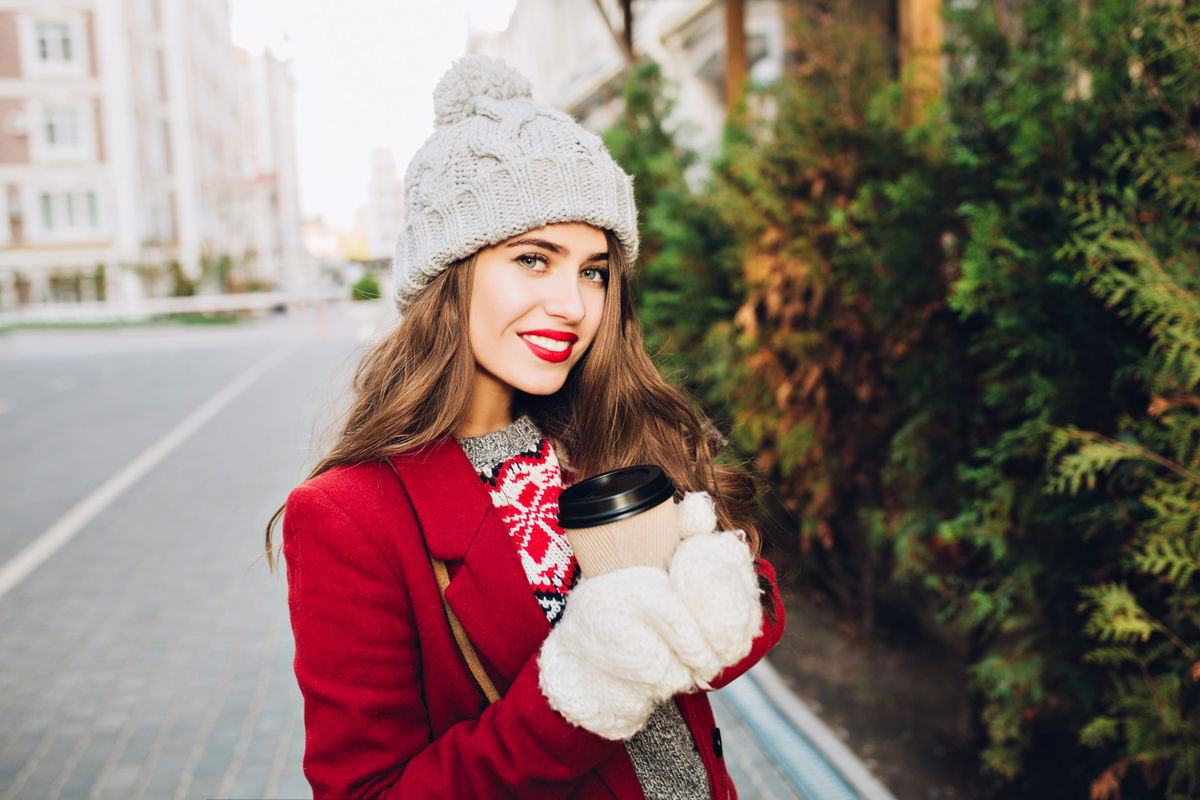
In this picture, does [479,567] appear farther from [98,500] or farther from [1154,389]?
[98,500]

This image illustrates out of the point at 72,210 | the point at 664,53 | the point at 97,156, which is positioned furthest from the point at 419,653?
the point at 72,210

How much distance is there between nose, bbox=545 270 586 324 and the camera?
63.1 inches

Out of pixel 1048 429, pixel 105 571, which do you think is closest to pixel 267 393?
pixel 105 571

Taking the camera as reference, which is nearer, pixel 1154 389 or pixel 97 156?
pixel 1154 389

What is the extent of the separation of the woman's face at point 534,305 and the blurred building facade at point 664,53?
4.56 feet

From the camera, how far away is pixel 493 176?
156 cm

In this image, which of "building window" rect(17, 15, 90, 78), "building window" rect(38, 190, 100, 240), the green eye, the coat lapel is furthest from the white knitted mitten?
"building window" rect(17, 15, 90, 78)

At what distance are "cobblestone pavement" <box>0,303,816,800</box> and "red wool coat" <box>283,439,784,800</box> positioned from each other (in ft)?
1.93

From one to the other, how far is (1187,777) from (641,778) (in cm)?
189

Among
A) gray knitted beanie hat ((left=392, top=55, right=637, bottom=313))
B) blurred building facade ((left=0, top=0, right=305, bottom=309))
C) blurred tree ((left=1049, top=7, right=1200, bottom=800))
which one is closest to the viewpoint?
gray knitted beanie hat ((left=392, top=55, right=637, bottom=313))

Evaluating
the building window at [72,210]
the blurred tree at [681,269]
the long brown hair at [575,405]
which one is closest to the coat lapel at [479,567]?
the long brown hair at [575,405]

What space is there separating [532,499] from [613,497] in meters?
0.47

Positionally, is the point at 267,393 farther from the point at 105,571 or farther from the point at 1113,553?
the point at 1113,553

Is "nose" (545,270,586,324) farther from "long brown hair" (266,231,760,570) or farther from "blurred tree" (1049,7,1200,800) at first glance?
"blurred tree" (1049,7,1200,800)
